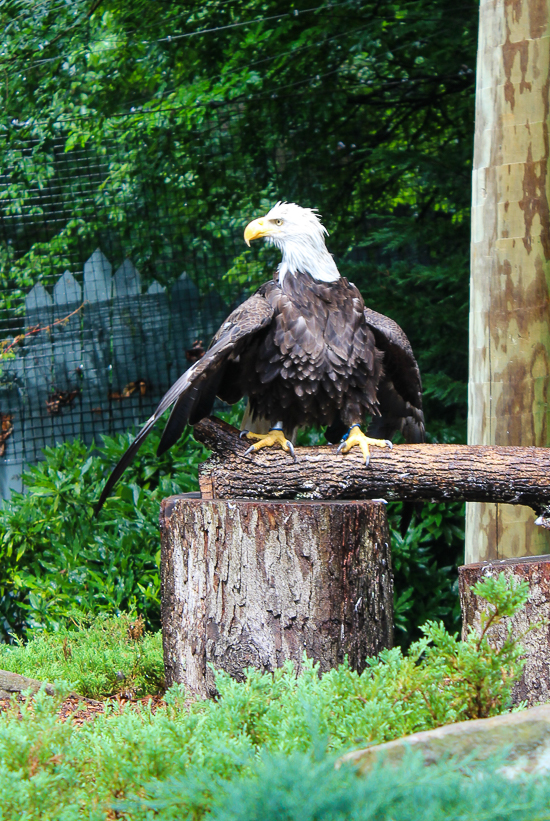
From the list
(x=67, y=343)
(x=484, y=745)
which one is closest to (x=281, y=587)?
(x=484, y=745)

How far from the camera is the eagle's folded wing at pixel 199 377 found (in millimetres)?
2564

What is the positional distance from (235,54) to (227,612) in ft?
12.4

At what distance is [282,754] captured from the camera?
49.6 inches

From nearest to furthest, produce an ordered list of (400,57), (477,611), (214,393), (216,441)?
(477,611), (216,441), (214,393), (400,57)

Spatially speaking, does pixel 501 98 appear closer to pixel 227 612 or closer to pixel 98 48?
pixel 227 612

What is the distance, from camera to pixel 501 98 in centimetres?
292

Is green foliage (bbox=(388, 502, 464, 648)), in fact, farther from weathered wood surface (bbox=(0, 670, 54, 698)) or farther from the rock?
the rock

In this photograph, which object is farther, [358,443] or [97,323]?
[97,323]

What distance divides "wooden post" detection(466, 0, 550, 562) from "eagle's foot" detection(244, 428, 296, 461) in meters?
0.80

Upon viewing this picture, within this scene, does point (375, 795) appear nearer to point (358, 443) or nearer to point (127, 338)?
point (358, 443)

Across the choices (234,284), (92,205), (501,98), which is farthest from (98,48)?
(501,98)

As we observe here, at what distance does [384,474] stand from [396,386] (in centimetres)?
74

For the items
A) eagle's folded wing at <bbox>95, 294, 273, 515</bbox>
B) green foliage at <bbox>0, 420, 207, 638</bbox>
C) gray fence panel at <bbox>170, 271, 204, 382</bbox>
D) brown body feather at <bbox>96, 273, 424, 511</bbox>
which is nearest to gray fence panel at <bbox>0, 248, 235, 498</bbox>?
gray fence panel at <bbox>170, 271, 204, 382</bbox>

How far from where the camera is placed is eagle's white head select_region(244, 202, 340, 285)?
2.91 meters
